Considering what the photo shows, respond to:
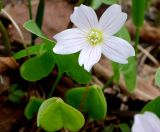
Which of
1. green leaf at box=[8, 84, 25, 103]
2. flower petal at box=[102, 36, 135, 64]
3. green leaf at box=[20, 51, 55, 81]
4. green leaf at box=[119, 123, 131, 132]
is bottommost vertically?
green leaf at box=[119, 123, 131, 132]

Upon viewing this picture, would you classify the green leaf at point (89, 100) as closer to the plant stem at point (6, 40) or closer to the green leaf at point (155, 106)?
the green leaf at point (155, 106)

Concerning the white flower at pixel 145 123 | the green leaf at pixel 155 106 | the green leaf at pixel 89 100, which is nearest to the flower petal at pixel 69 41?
the green leaf at pixel 89 100

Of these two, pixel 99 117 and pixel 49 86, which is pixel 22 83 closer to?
pixel 49 86

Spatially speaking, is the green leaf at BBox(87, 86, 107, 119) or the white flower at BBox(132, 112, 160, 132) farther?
the green leaf at BBox(87, 86, 107, 119)

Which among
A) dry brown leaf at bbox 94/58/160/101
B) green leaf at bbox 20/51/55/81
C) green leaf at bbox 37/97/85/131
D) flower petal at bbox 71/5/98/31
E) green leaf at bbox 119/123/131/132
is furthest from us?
dry brown leaf at bbox 94/58/160/101

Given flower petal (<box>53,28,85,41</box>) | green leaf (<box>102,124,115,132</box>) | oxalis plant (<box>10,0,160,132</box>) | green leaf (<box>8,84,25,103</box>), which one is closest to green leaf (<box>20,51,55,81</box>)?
oxalis plant (<box>10,0,160,132</box>)

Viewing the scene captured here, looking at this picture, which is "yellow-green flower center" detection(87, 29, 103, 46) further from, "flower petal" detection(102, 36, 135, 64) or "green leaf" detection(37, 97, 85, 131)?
"green leaf" detection(37, 97, 85, 131)

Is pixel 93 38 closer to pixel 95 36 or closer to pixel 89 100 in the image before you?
pixel 95 36

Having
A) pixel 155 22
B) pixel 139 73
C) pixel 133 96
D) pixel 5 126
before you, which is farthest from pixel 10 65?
pixel 155 22
